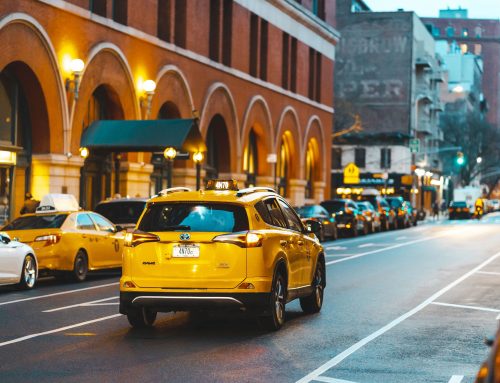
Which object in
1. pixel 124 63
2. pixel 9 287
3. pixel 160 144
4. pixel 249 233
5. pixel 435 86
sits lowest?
pixel 9 287

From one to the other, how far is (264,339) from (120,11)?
2782 cm

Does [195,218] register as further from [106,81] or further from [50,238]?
[106,81]

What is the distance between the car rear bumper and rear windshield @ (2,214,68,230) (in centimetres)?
971

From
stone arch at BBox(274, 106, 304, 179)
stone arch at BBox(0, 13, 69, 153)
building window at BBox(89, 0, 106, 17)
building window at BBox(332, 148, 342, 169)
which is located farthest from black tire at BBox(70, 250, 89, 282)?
building window at BBox(332, 148, 342, 169)

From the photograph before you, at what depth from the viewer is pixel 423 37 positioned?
108 m

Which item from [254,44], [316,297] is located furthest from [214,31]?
[316,297]

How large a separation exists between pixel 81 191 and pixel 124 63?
4.62 meters

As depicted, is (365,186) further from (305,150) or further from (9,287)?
(9,287)

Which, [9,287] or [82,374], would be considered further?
[9,287]

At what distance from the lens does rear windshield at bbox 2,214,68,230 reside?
74.2 ft

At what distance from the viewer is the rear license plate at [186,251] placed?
42.7ft

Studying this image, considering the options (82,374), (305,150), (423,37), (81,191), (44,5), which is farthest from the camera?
(423,37)

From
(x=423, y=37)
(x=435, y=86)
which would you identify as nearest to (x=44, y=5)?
(x=423, y=37)

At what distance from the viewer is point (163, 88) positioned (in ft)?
139
